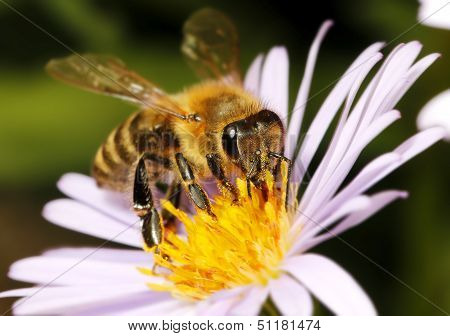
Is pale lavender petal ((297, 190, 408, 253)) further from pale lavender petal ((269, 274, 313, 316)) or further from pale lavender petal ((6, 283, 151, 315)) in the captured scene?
pale lavender petal ((6, 283, 151, 315))

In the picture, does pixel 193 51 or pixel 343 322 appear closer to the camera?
pixel 343 322

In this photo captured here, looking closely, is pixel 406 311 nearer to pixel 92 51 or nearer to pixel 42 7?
→ pixel 92 51

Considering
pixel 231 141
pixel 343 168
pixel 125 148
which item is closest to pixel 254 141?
pixel 231 141

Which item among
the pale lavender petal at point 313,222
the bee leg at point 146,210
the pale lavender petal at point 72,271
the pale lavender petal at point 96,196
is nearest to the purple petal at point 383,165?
the pale lavender petal at point 313,222

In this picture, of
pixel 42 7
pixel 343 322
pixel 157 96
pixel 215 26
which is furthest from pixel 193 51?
pixel 343 322

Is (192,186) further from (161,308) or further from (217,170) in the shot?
(161,308)

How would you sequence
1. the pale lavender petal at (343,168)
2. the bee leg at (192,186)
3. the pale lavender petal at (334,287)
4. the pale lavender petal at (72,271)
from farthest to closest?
the pale lavender petal at (72,271) → the bee leg at (192,186) → the pale lavender petal at (343,168) → the pale lavender petal at (334,287)

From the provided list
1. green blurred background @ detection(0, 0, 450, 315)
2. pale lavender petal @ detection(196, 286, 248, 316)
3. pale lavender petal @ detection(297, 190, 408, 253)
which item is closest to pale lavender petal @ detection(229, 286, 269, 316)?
pale lavender petal @ detection(196, 286, 248, 316)

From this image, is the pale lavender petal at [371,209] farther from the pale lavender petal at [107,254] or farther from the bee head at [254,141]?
the pale lavender petal at [107,254]
